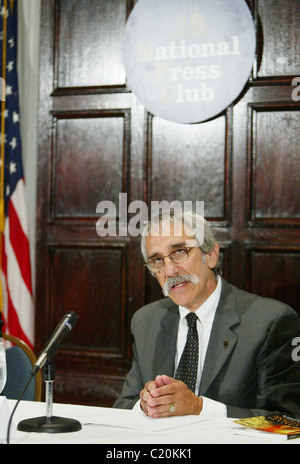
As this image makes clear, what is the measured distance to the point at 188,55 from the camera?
360 centimetres

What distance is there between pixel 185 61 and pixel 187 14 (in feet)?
0.92

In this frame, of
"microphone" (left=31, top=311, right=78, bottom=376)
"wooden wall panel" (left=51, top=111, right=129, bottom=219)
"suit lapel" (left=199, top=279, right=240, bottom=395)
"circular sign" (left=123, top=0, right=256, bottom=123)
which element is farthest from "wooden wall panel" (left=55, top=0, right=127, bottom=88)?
"microphone" (left=31, top=311, right=78, bottom=376)

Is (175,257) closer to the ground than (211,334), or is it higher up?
higher up

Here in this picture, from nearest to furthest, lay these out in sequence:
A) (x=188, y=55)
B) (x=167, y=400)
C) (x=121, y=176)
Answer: (x=167, y=400) < (x=188, y=55) < (x=121, y=176)

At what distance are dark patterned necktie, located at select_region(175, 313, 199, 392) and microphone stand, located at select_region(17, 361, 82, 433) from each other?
2.36 feet

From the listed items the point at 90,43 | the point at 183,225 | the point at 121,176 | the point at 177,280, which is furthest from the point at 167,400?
the point at 90,43

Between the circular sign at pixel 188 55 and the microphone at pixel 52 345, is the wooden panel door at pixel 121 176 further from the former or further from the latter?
the microphone at pixel 52 345

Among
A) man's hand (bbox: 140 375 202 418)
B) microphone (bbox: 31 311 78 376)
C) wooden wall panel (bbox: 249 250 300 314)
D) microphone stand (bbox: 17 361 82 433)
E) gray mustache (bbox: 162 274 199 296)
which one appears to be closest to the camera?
microphone (bbox: 31 311 78 376)

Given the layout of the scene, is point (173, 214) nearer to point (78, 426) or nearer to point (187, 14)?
point (78, 426)

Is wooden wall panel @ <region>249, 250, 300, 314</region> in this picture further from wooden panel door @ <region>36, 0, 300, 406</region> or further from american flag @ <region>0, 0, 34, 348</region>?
american flag @ <region>0, 0, 34, 348</region>

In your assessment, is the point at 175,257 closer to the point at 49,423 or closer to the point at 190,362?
the point at 190,362

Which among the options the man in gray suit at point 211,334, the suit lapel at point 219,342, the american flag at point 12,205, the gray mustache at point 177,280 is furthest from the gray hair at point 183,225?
the american flag at point 12,205

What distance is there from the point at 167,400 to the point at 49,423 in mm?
419

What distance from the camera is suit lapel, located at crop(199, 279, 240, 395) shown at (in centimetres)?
237
